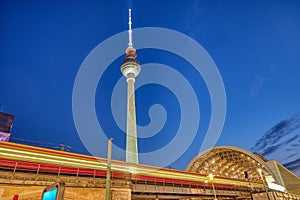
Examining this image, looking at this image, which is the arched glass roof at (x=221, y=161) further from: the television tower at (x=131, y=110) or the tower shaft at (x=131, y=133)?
the television tower at (x=131, y=110)

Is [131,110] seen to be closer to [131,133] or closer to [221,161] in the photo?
[131,133]

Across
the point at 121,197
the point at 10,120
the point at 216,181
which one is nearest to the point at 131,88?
the point at 10,120

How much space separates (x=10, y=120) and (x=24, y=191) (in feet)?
134

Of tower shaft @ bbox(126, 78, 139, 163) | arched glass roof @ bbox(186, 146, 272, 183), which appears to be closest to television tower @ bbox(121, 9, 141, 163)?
tower shaft @ bbox(126, 78, 139, 163)

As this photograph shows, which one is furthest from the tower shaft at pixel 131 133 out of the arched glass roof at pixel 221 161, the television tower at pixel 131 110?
the arched glass roof at pixel 221 161

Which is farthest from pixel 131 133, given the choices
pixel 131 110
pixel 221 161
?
pixel 221 161

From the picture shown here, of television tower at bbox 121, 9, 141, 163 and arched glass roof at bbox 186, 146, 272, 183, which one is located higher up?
television tower at bbox 121, 9, 141, 163

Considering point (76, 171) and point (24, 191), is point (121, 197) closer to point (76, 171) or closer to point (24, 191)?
point (76, 171)

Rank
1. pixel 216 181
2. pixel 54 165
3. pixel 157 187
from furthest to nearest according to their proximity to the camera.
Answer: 1. pixel 216 181
2. pixel 157 187
3. pixel 54 165

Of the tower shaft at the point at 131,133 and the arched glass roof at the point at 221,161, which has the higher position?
the tower shaft at the point at 131,133

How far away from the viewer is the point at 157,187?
1997cm

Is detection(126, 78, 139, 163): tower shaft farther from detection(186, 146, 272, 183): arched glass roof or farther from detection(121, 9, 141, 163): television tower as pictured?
detection(186, 146, 272, 183): arched glass roof

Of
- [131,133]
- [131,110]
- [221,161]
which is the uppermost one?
[131,110]

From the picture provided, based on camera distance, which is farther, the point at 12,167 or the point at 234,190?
the point at 234,190
